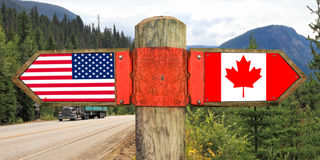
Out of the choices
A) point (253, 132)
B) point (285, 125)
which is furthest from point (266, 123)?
point (285, 125)

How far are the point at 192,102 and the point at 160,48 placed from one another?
395mm

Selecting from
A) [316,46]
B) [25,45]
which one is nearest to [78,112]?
[316,46]

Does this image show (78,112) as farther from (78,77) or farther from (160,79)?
(160,79)

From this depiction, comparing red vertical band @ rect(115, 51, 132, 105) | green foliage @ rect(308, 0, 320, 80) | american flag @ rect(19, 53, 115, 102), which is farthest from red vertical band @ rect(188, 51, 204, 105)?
green foliage @ rect(308, 0, 320, 80)

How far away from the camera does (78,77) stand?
181 centimetres

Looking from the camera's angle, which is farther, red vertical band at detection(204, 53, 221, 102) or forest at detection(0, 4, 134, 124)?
forest at detection(0, 4, 134, 124)

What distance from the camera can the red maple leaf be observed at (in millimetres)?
1705

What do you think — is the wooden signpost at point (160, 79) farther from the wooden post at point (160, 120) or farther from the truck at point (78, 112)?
the truck at point (78, 112)

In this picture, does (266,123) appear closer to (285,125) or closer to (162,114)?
(285,125)

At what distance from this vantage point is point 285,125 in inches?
387

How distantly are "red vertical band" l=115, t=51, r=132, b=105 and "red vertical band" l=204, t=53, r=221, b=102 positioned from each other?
50cm

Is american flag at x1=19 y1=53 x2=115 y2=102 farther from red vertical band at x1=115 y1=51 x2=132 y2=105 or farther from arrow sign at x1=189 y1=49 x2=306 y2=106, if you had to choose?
arrow sign at x1=189 y1=49 x2=306 y2=106

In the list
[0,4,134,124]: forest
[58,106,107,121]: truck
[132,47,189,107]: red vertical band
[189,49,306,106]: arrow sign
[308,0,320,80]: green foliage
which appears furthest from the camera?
[0,4,134,124]: forest

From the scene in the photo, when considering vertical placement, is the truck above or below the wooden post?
below
